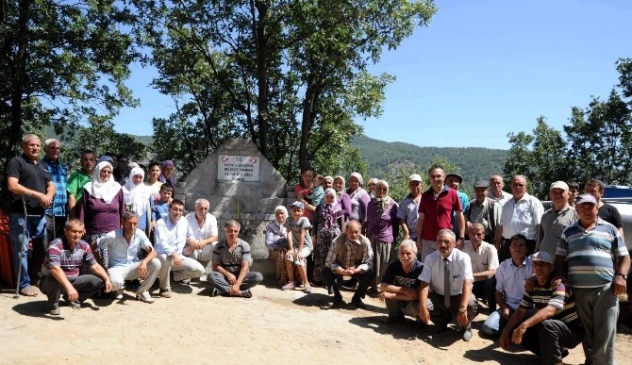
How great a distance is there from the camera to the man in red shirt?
21.3 feet

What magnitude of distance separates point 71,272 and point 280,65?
9.72m

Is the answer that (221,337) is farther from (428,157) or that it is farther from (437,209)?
(428,157)

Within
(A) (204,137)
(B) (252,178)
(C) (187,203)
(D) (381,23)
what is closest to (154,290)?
(C) (187,203)

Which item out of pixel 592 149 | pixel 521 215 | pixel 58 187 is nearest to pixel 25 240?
pixel 58 187

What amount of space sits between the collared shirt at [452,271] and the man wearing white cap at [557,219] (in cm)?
98

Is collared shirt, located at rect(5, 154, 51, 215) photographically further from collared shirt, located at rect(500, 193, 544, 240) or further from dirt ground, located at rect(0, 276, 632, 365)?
collared shirt, located at rect(500, 193, 544, 240)

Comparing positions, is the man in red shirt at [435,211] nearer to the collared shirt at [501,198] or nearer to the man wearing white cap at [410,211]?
the man wearing white cap at [410,211]

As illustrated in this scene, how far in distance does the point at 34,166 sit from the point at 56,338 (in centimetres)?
209

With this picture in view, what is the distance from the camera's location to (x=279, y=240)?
754 cm

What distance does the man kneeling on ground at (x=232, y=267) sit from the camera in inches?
271

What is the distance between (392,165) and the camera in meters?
93.6

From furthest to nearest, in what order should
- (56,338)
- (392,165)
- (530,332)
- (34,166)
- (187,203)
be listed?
1. (392,165)
2. (187,203)
3. (34,166)
4. (530,332)
5. (56,338)

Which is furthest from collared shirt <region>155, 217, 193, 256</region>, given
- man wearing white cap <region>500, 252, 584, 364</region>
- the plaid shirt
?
man wearing white cap <region>500, 252, 584, 364</region>

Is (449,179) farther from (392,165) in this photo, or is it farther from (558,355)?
(392,165)
